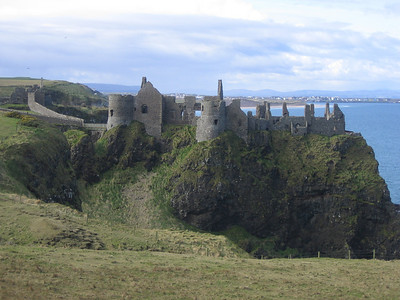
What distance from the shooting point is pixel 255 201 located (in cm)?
7638

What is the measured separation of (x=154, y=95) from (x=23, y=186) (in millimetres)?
32597

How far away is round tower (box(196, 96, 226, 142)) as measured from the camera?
258ft

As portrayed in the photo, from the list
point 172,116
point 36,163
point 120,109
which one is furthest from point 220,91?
point 36,163

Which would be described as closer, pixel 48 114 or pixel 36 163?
pixel 36 163

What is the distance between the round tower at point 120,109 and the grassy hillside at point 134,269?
114 feet

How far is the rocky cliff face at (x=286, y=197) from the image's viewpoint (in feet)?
246

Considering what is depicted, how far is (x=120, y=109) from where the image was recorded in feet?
277

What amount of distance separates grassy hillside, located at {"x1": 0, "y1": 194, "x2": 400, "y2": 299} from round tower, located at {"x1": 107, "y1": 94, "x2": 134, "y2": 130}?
114ft

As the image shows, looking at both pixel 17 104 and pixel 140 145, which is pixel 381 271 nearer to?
pixel 140 145

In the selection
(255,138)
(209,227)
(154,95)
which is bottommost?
(209,227)

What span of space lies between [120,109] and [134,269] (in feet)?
161

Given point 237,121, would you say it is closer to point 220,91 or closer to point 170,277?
point 220,91

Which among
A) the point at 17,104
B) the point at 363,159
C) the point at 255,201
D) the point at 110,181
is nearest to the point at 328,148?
the point at 363,159

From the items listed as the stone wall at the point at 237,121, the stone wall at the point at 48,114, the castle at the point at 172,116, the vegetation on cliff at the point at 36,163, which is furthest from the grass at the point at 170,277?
the stone wall at the point at 48,114
